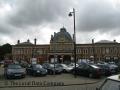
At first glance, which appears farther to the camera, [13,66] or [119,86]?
[13,66]

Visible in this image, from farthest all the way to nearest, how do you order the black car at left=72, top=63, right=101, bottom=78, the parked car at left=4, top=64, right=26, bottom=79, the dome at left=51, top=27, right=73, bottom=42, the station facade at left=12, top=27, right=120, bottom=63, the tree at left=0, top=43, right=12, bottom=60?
1. the tree at left=0, top=43, right=12, bottom=60
2. the dome at left=51, top=27, right=73, bottom=42
3. the station facade at left=12, top=27, right=120, bottom=63
4. the black car at left=72, top=63, right=101, bottom=78
5. the parked car at left=4, top=64, right=26, bottom=79

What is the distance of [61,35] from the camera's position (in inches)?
4744

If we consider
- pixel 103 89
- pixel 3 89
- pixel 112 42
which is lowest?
pixel 3 89

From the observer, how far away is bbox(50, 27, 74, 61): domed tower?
120 metres

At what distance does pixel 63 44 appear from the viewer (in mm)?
120938

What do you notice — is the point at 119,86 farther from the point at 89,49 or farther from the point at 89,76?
the point at 89,49

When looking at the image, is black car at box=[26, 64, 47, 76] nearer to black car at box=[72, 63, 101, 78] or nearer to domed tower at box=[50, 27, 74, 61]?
black car at box=[72, 63, 101, 78]

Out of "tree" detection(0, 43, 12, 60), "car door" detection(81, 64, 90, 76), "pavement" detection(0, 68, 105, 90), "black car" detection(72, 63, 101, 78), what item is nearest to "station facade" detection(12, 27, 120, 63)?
"tree" detection(0, 43, 12, 60)

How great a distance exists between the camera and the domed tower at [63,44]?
11962 centimetres

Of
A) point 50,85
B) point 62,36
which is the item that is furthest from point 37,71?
point 62,36

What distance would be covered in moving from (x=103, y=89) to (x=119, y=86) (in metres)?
0.56

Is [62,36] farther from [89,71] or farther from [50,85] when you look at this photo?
[50,85]

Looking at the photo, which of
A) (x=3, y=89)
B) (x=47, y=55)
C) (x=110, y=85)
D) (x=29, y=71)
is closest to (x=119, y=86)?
(x=110, y=85)

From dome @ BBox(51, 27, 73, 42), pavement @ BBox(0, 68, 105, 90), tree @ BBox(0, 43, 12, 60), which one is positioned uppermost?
dome @ BBox(51, 27, 73, 42)
